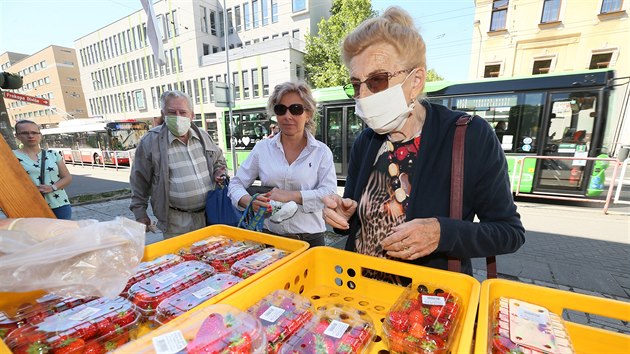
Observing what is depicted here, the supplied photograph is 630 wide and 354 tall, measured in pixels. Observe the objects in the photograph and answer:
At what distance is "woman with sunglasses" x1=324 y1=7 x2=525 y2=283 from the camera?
1167mm

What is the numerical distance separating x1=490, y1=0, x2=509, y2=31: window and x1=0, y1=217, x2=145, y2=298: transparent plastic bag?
911 inches

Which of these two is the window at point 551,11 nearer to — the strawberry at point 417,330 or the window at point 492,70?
the window at point 492,70

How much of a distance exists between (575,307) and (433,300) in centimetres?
46

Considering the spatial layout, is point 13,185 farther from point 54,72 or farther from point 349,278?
point 54,72

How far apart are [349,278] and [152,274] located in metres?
0.92

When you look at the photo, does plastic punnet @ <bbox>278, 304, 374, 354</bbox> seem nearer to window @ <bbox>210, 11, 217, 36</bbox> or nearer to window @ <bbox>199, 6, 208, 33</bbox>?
window @ <bbox>199, 6, 208, 33</bbox>

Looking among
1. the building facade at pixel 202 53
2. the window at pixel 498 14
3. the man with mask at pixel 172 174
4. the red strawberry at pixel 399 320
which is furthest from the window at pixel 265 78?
the red strawberry at pixel 399 320

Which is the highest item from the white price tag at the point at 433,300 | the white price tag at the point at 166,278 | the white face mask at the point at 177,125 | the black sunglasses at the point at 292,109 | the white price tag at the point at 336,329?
the black sunglasses at the point at 292,109

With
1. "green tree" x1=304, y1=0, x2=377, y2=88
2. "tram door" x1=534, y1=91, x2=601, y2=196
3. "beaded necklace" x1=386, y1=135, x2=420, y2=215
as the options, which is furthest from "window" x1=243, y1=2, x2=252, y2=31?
"beaded necklace" x1=386, y1=135, x2=420, y2=215

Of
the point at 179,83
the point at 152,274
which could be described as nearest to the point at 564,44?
the point at 152,274

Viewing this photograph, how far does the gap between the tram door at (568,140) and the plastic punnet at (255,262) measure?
27.3ft

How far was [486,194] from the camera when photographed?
127 cm

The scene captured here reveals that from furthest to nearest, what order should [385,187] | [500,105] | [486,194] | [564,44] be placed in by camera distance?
[564,44] → [500,105] → [385,187] → [486,194]

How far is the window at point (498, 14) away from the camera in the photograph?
57.6ft
